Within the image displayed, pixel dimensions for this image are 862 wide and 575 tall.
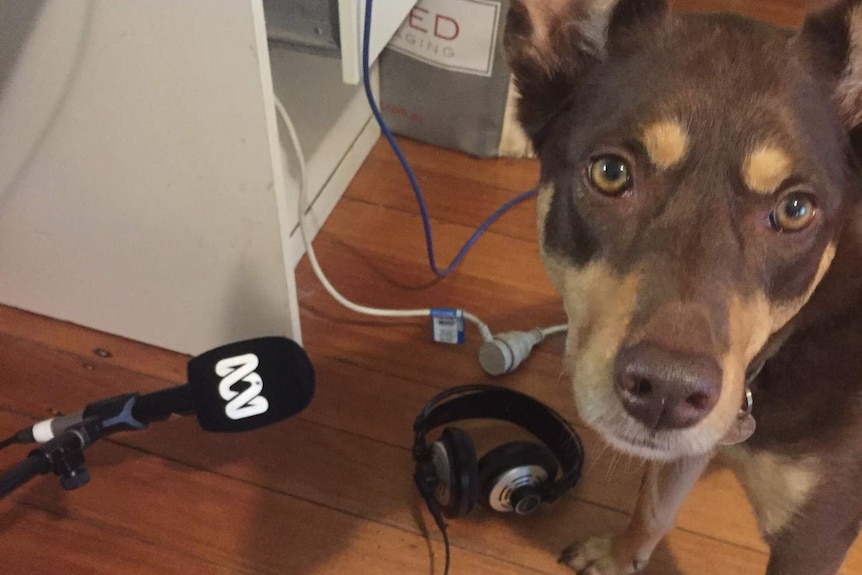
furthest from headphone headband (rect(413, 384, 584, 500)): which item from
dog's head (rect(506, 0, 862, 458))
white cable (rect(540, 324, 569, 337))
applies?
dog's head (rect(506, 0, 862, 458))

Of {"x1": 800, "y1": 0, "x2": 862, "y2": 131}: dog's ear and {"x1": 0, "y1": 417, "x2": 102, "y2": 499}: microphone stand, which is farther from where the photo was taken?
{"x1": 0, "y1": 417, "x2": 102, "y2": 499}: microphone stand

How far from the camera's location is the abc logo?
1.21m

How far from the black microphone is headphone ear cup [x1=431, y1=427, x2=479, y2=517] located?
279mm

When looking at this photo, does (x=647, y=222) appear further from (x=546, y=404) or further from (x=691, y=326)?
(x=546, y=404)

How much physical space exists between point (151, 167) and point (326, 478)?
0.65 metres

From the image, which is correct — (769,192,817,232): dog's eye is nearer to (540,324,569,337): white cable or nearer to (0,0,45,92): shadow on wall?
(540,324,569,337): white cable

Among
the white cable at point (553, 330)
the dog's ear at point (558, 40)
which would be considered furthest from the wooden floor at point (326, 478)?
the dog's ear at point (558, 40)

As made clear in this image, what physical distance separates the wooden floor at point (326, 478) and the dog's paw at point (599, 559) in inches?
1.3

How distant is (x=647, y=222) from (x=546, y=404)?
79cm

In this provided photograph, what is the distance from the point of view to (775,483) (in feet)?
3.53

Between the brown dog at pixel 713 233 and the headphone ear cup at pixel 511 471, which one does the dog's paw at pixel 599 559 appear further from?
the brown dog at pixel 713 233

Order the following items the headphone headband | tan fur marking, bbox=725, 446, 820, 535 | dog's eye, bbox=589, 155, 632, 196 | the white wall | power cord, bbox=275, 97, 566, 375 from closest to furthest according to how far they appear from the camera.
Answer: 1. dog's eye, bbox=589, 155, 632, 196
2. tan fur marking, bbox=725, 446, 820, 535
3. the white wall
4. the headphone headband
5. power cord, bbox=275, 97, 566, 375

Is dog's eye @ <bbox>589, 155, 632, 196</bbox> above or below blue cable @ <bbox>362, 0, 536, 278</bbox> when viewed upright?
above

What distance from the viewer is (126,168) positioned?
140cm
